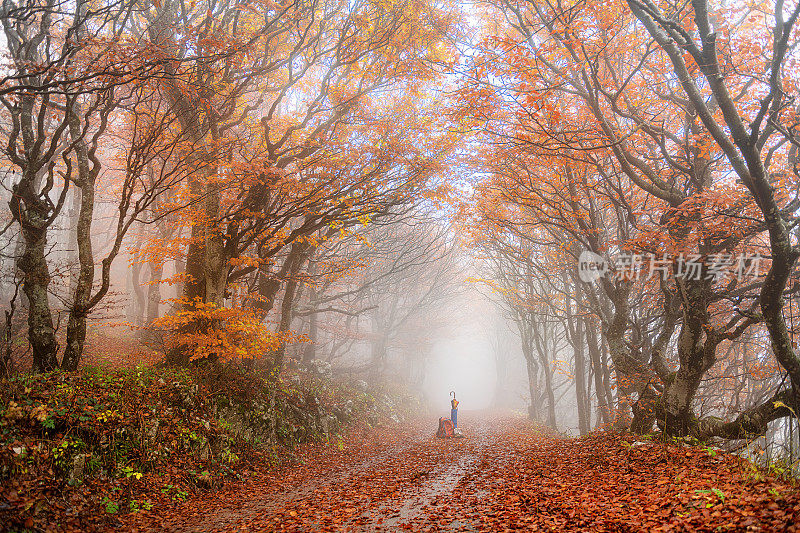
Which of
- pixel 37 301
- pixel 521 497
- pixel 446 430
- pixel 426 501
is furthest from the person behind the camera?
pixel 446 430

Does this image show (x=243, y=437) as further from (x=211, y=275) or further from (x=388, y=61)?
(x=388, y=61)

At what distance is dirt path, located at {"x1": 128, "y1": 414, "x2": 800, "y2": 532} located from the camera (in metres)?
4.07

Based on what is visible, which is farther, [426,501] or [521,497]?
[426,501]

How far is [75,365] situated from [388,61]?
10450mm

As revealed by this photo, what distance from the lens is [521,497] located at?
5.73 m

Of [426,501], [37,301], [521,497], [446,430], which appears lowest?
[446,430]

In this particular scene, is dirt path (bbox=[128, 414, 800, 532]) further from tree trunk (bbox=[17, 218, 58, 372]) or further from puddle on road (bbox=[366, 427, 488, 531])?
tree trunk (bbox=[17, 218, 58, 372])

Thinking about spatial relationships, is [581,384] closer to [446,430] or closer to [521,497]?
[446,430]

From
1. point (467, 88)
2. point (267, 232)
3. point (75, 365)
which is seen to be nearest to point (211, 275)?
point (267, 232)

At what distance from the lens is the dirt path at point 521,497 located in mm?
4074

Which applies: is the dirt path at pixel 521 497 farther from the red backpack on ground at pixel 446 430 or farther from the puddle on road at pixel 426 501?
the red backpack on ground at pixel 446 430

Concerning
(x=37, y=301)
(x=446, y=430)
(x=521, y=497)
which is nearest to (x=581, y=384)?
(x=446, y=430)

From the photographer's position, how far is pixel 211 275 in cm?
1055

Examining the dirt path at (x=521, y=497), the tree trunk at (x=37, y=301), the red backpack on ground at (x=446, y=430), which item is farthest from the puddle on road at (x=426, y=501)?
the tree trunk at (x=37, y=301)
